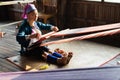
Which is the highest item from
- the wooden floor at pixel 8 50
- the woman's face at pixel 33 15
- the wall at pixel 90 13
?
the woman's face at pixel 33 15

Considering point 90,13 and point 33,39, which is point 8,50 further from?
point 90,13

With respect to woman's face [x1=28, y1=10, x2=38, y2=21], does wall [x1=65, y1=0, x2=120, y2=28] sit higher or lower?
lower

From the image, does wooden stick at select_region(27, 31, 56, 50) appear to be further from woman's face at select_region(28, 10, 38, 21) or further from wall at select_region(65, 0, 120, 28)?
wall at select_region(65, 0, 120, 28)

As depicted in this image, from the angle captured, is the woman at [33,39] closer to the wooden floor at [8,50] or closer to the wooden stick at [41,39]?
the wooden stick at [41,39]

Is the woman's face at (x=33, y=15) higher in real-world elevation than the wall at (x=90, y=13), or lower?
higher

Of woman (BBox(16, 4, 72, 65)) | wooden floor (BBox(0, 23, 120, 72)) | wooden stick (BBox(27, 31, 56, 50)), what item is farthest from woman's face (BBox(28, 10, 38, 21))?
A: wooden floor (BBox(0, 23, 120, 72))

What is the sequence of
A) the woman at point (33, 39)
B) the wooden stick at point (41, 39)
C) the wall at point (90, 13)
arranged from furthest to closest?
the wall at point (90, 13)
the woman at point (33, 39)
the wooden stick at point (41, 39)

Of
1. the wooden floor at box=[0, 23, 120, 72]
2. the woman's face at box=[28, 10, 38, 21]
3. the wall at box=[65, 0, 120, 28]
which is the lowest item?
the wooden floor at box=[0, 23, 120, 72]

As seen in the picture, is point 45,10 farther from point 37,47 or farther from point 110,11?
point 37,47

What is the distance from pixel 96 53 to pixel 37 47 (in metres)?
0.87

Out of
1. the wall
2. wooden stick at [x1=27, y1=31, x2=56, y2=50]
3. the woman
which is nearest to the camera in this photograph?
wooden stick at [x1=27, y1=31, x2=56, y2=50]

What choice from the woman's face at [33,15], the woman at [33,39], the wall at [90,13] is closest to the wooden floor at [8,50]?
the woman at [33,39]

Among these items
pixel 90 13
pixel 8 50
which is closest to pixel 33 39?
pixel 8 50

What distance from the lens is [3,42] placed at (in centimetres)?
396
